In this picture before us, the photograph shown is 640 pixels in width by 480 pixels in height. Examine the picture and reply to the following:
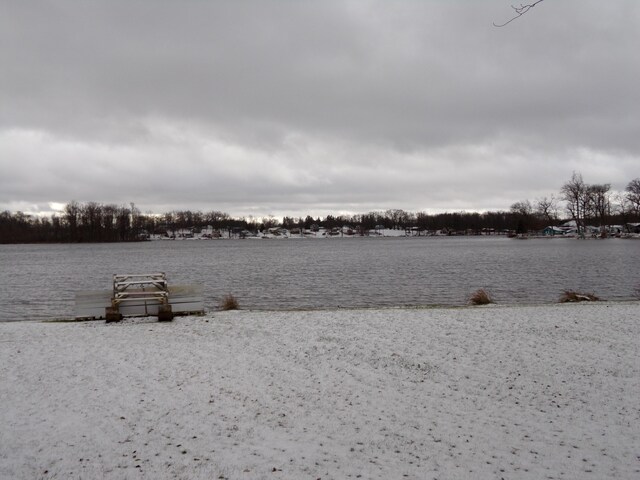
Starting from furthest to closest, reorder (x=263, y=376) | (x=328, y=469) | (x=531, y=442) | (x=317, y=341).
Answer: (x=317, y=341), (x=263, y=376), (x=531, y=442), (x=328, y=469)

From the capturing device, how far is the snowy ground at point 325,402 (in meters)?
5.64

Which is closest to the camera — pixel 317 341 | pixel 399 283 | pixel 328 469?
pixel 328 469

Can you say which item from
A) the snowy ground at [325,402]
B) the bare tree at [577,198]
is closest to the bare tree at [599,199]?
the bare tree at [577,198]

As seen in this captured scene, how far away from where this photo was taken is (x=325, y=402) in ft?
24.5

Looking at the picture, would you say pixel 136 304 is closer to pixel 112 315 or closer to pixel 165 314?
pixel 112 315

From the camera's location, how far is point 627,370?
8734 mm

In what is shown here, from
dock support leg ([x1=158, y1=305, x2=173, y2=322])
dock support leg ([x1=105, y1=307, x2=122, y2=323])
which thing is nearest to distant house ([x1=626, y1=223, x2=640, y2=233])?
dock support leg ([x1=158, y1=305, x2=173, y2=322])

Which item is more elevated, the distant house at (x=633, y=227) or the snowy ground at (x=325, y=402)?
the distant house at (x=633, y=227)

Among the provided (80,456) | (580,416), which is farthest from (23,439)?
(580,416)

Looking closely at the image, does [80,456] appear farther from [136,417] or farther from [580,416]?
[580,416]

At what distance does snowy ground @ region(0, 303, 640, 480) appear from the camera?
5637mm

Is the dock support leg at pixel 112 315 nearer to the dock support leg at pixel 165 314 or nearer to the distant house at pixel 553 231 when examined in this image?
the dock support leg at pixel 165 314

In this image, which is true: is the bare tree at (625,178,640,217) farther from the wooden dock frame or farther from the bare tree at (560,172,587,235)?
the wooden dock frame

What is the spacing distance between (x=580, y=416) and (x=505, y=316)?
7256mm
